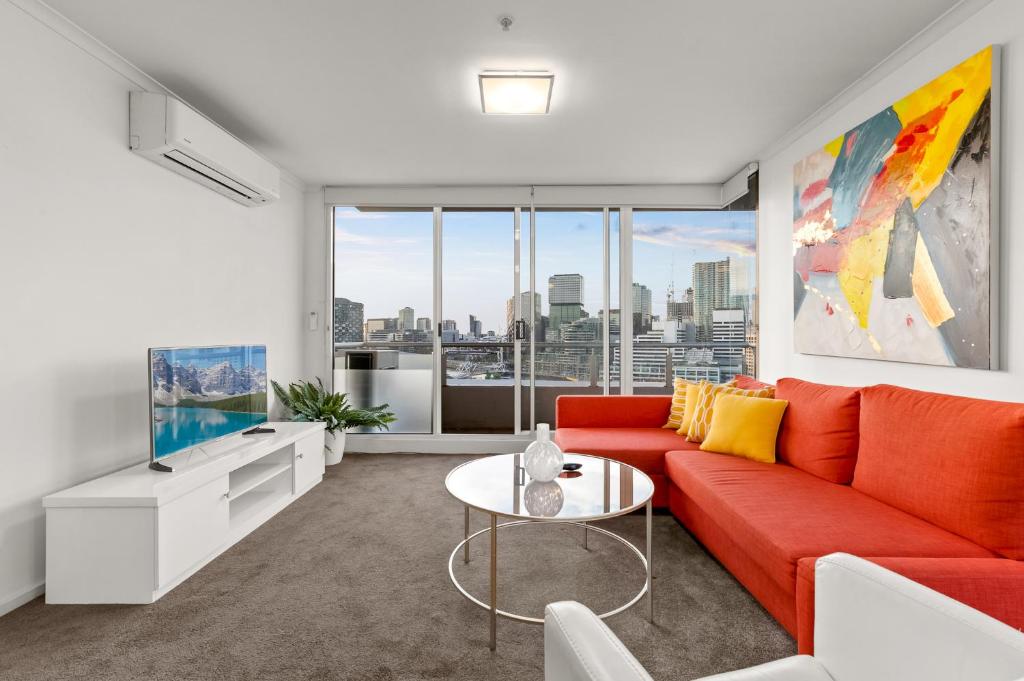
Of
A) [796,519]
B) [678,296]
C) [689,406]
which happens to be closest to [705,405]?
[689,406]

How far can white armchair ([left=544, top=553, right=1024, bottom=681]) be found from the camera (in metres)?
0.87

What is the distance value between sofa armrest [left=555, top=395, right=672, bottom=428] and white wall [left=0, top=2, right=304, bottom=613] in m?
2.61

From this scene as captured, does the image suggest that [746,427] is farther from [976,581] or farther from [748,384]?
[976,581]

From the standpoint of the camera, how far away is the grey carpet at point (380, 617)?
66.3 inches

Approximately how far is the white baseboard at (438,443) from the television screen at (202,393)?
1449mm

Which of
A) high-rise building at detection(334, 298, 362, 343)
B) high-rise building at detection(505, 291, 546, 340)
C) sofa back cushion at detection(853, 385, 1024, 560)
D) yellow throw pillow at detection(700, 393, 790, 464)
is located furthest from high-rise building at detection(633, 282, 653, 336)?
high-rise building at detection(334, 298, 362, 343)

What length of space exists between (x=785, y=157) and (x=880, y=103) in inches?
38.0

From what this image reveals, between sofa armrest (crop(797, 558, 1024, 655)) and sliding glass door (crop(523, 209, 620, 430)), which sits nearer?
sofa armrest (crop(797, 558, 1024, 655))

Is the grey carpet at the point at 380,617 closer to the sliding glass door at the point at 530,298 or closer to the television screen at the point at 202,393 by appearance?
the television screen at the point at 202,393

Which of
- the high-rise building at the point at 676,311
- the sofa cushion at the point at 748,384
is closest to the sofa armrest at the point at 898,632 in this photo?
the sofa cushion at the point at 748,384

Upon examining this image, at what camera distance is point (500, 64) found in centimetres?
255

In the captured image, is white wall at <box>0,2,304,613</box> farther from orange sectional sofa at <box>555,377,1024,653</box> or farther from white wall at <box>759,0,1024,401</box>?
white wall at <box>759,0,1024,401</box>

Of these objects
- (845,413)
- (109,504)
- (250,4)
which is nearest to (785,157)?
(845,413)

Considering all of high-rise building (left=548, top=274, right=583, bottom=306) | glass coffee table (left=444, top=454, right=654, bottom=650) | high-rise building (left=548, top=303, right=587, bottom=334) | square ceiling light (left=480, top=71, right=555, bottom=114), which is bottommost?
glass coffee table (left=444, top=454, right=654, bottom=650)
